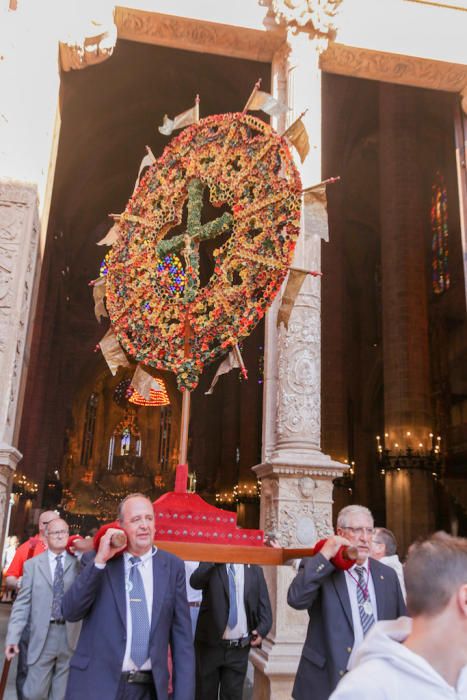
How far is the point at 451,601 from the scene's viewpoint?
1.46 m

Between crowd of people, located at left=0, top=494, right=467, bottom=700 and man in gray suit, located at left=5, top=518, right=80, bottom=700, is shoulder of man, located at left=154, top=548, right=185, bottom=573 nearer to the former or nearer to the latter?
crowd of people, located at left=0, top=494, right=467, bottom=700

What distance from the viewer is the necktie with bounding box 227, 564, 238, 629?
15.3 feet

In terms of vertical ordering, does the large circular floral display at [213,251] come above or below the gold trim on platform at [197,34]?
below

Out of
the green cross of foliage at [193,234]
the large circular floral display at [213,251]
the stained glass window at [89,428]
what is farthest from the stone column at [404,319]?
the stained glass window at [89,428]

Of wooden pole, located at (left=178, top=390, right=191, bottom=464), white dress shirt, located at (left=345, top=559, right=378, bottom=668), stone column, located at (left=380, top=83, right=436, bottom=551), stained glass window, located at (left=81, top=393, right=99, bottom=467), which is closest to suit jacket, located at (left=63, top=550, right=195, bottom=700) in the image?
white dress shirt, located at (left=345, top=559, right=378, bottom=668)

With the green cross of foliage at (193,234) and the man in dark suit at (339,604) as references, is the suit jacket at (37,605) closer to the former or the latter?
the man in dark suit at (339,604)

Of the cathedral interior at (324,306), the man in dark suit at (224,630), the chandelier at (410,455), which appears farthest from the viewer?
the cathedral interior at (324,306)

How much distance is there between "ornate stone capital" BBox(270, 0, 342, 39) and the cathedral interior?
5.84 m

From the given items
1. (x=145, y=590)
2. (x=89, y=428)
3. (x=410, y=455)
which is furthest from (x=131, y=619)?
(x=89, y=428)

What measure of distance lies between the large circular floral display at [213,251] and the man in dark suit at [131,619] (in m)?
1.39

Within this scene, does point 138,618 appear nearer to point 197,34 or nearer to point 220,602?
point 220,602

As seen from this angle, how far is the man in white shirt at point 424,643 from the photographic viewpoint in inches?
51.8

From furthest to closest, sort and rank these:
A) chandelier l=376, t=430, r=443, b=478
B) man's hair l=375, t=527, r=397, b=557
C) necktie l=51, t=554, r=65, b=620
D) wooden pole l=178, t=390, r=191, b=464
Answer: chandelier l=376, t=430, r=443, b=478 < man's hair l=375, t=527, r=397, b=557 < necktie l=51, t=554, r=65, b=620 < wooden pole l=178, t=390, r=191, b=464

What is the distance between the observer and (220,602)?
4.68 metres
